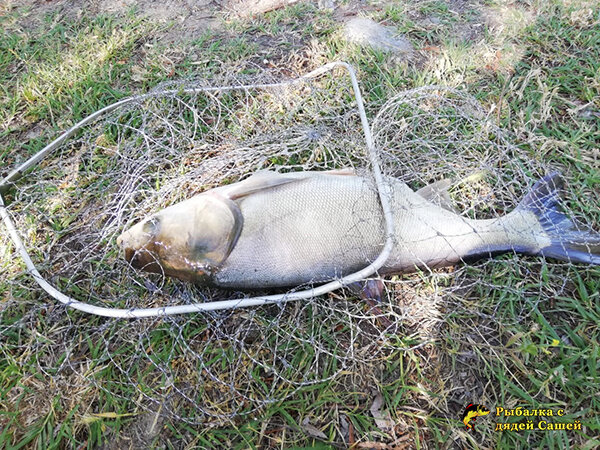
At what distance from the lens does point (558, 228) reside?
2.54 m

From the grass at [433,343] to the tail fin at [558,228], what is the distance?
138 mm

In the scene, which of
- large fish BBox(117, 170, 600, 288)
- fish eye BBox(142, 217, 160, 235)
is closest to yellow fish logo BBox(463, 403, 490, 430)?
large fish BBox(117, 170, 600, 288)

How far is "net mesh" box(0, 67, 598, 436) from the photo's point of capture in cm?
244

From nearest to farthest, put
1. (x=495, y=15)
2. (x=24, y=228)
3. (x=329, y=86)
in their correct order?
(x=24, y=228) < (x=329, y=86) < (x=495, y=15)

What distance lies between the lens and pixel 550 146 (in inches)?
118

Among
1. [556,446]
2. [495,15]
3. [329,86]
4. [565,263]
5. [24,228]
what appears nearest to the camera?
[556,446]

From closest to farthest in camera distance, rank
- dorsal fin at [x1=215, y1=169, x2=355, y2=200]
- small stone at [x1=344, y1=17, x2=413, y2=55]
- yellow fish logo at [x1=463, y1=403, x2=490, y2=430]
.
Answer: yellow fish logo at [x1=463, y1=403, x2=490, y2=430] → dorsal fin at [x1=215, y1=169, x2=355, y2=200] → small stone at [x1=344, y1=17, x2=413, y2=55]

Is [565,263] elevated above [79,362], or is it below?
below

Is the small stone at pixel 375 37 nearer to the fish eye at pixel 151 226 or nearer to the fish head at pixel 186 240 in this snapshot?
the fish head at pixel 186 240

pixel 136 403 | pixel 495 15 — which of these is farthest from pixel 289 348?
pixel 495 15

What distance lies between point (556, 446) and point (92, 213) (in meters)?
3.19

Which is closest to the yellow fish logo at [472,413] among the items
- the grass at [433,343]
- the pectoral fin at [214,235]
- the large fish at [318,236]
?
the grass at [433,343]

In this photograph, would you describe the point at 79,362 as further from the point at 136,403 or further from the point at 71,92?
the point at 71,92

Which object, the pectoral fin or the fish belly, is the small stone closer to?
the fish belly
